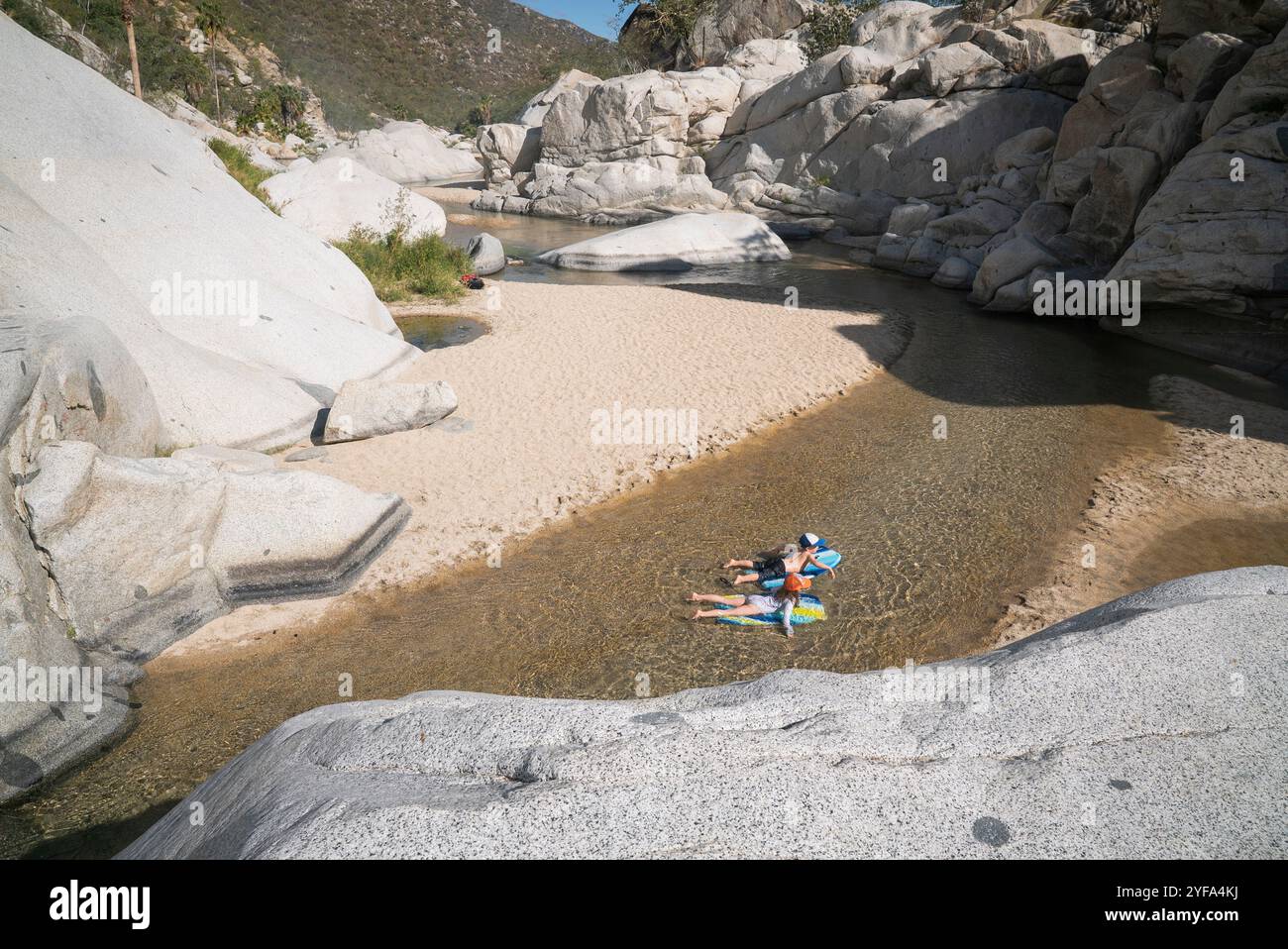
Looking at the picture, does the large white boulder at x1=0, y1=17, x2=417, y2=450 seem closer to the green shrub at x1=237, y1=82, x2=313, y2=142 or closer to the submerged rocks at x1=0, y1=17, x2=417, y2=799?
the submerged rocks at x1=0, y1=17, x2=417, y2=799

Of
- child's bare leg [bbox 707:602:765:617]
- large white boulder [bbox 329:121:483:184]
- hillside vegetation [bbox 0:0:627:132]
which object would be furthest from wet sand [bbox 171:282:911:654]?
hillside vegetation [bbox 0:0:627:132]

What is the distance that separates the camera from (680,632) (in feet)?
21.6

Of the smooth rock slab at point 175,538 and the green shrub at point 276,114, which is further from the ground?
the green shrub at point 276,114

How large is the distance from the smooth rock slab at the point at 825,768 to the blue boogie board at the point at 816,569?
3099 mm

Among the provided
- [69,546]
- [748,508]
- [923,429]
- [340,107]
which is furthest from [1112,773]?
[340,107]

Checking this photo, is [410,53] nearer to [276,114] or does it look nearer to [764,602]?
[276,114]

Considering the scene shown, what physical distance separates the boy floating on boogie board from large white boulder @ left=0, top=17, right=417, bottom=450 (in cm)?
562

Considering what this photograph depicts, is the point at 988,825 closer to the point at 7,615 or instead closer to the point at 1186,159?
the point at 7,615

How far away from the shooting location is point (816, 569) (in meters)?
7.34

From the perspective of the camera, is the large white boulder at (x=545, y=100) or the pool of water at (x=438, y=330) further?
the large white boulder at (x=545, y=100)

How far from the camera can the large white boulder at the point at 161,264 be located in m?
7.87

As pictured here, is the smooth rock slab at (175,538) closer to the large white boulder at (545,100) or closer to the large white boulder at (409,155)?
the large white boulder at (409,155)

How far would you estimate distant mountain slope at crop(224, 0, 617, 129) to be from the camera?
201 feet

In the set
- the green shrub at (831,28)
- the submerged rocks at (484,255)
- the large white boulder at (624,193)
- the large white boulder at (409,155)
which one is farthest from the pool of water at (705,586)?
the large white boulder at (409,155)
